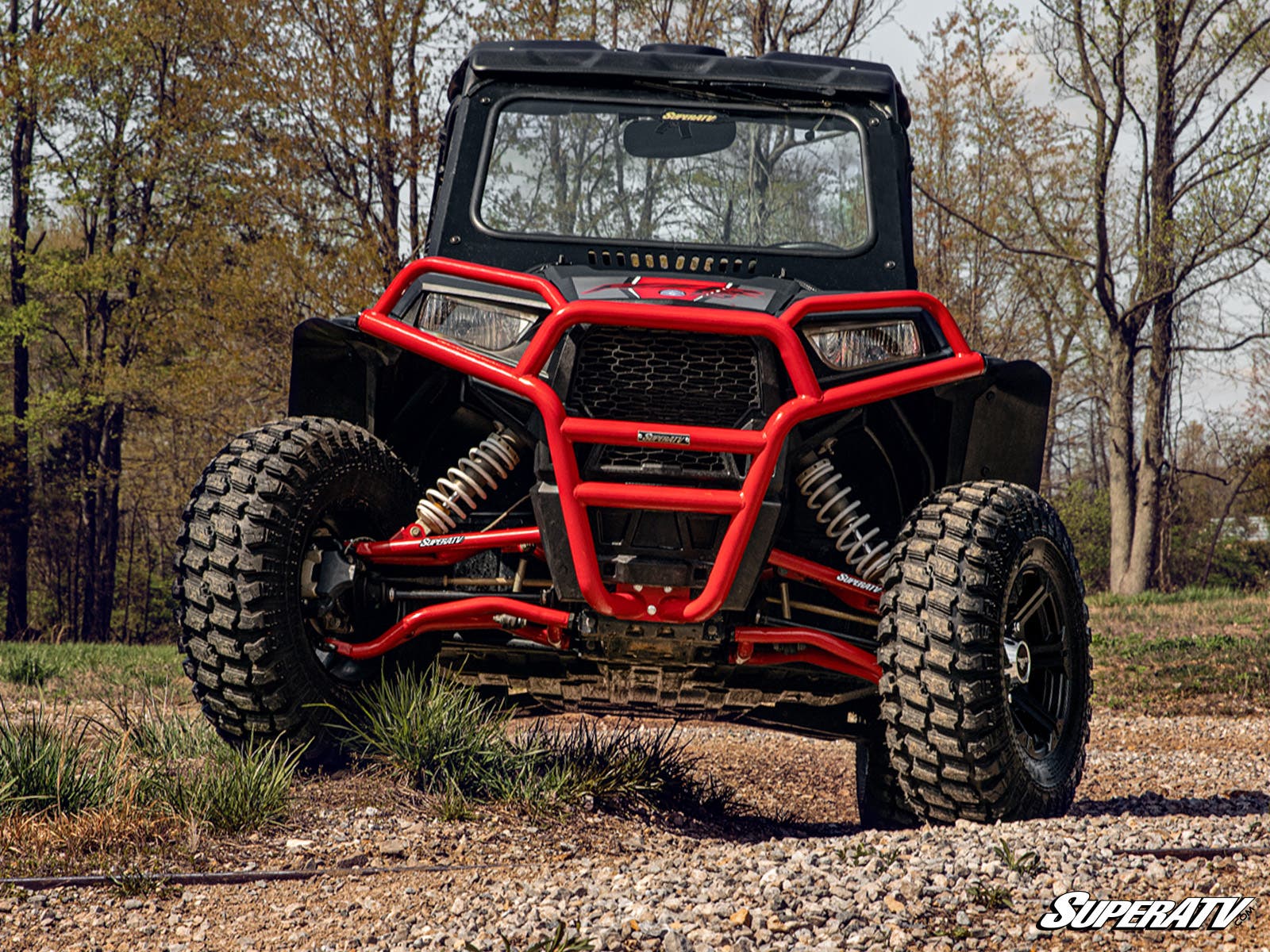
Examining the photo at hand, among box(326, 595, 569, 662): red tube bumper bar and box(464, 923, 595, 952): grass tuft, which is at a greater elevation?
box(326, 595, 569, 662): red tube bumper bar

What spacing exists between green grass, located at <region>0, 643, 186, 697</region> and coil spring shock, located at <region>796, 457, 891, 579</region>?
6291 mm

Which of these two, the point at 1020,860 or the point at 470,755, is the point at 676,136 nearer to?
the point at 470,755

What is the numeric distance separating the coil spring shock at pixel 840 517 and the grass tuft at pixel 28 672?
7.22m

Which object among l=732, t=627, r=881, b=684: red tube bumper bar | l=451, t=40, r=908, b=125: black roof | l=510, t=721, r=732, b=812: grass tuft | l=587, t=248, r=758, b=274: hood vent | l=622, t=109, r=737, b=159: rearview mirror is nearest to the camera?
l=732, t=627, r=881, b=684: red tube bumper bar

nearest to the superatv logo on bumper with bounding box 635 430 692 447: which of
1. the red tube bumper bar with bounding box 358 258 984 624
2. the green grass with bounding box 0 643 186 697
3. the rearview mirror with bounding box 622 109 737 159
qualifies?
the red tube bumper bar with bounding box 358 258 984 624

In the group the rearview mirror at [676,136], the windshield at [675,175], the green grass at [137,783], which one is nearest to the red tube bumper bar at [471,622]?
the green grass at [137,783]

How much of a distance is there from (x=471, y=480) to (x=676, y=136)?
1844 millimetres

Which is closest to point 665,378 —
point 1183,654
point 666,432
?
point 666,432

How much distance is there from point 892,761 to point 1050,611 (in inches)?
41.0

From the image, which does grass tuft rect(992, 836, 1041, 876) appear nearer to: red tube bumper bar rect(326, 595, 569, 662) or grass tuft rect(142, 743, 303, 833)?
red tube bumper bar rect(326, 595, 569, 662)

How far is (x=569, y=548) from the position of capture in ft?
13.0

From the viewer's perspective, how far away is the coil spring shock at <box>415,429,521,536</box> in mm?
4512

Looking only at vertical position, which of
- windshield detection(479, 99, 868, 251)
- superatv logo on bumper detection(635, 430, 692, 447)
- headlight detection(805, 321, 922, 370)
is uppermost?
windshield detection(479, 99, 868, 251)

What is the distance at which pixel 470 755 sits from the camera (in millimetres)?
4645
